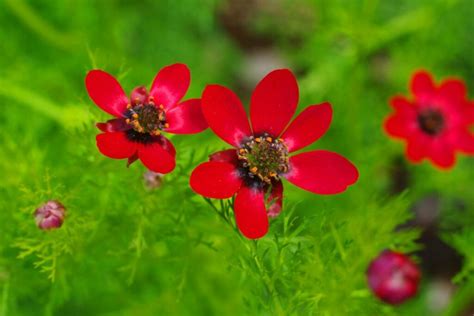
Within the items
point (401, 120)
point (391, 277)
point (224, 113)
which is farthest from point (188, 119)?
point (401, 120)

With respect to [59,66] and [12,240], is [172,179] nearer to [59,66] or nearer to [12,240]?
[12,240]

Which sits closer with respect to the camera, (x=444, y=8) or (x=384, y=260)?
(x=384, y=260)

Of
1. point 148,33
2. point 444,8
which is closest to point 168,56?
point 148,33

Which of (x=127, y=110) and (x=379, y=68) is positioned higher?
(x=379, y=68)

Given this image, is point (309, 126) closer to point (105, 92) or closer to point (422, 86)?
point (105, 92)

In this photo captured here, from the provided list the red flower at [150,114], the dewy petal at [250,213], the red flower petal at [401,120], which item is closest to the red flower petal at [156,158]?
the red flower at [150,114]

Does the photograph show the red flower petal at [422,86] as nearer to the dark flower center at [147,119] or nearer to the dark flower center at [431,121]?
the dark flower center at [431,121]
